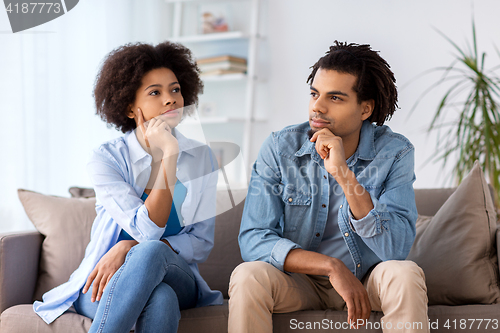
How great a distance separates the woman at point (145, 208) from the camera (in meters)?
1.18

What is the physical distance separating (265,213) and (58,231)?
30.4 inches

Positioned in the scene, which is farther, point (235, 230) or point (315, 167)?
point (235, 230)

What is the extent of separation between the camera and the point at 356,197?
1.27 m

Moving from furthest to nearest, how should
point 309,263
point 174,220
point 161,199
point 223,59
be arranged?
point 223,59 < point 174,220 < point 161,199 < point 309,263

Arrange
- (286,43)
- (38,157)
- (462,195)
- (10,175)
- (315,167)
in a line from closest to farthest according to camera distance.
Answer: (315,167) < (462,195) < (10,175) < (38,157) < (286,43)

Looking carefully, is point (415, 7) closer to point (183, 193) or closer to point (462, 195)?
point (462, 195)

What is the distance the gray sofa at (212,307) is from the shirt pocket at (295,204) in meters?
0.27

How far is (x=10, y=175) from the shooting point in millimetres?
2246

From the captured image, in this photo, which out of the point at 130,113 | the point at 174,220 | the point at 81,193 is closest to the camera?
the point at 174,220

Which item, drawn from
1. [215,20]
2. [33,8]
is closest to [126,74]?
[33,8]

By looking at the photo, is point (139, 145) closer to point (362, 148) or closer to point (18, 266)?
point (18, 266)

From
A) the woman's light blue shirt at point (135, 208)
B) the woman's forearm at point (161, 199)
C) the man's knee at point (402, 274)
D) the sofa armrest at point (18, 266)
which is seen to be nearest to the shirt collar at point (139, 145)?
the woman's light blue shirt at point (135, 208)

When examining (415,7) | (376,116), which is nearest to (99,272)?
(376,116)

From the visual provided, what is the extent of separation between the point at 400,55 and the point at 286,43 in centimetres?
76
